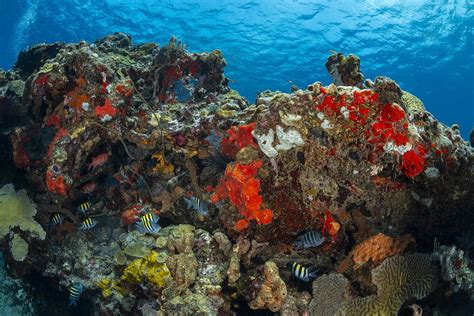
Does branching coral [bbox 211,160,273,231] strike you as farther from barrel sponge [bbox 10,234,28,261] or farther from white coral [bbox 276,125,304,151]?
barrel sponge [bbox 10,234,28,261]

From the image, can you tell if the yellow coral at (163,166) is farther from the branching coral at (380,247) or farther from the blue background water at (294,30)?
the blue background water at (294,30)

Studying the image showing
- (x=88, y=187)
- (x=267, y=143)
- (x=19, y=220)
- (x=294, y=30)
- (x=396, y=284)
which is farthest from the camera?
(x=294, y=30)

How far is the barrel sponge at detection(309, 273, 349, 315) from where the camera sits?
435cm

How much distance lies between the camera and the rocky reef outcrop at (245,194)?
13.8 feet

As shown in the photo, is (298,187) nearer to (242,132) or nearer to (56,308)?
(242,132)

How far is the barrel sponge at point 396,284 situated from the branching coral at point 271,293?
0.82 meters

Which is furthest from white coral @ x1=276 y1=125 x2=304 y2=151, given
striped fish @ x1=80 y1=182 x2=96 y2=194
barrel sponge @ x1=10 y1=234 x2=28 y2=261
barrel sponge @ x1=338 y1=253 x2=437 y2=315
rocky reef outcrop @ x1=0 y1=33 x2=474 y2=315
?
barrel sponge @ x1=10 y1=234 x2=28 y2=261

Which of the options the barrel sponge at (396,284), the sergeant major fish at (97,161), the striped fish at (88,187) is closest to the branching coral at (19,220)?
the striped fish at (88,187)

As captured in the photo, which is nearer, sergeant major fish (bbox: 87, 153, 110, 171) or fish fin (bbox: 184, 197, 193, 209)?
fish fin (bbox: 184, 197, 193, 209)

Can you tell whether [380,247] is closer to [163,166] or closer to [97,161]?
[163,166]

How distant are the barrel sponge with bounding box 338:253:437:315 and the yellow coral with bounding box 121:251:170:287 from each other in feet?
7.60

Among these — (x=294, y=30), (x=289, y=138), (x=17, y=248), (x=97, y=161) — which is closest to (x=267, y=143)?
(x=289, y=138)

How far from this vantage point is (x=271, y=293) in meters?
4.23

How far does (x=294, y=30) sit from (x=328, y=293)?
3135 cm
